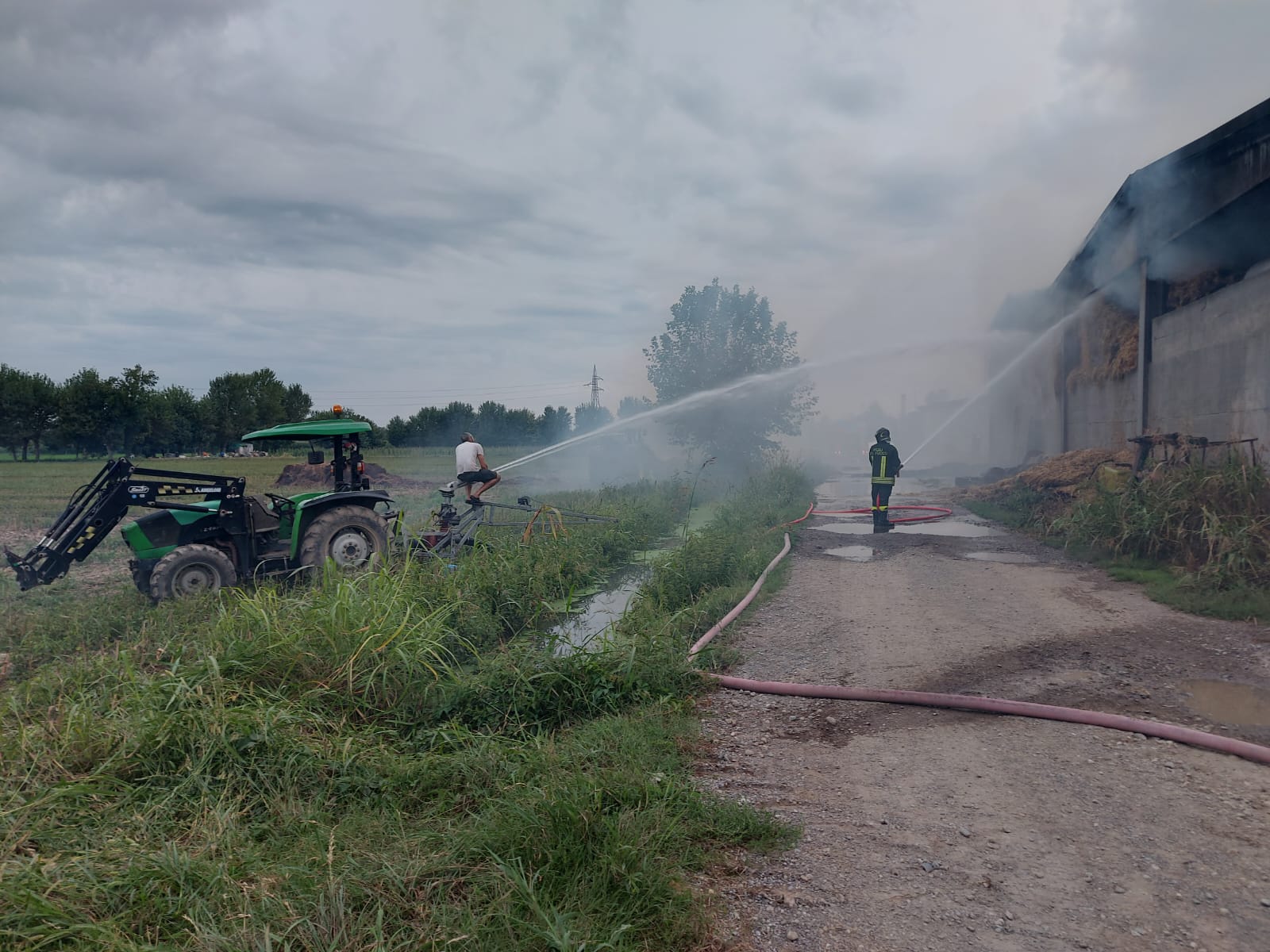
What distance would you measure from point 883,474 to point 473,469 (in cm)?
647

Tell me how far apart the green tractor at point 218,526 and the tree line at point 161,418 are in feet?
101

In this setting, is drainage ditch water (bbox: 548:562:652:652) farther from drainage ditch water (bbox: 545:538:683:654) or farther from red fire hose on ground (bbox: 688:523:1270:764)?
red fire hose on ground (bbox: 688:523:1270:764)

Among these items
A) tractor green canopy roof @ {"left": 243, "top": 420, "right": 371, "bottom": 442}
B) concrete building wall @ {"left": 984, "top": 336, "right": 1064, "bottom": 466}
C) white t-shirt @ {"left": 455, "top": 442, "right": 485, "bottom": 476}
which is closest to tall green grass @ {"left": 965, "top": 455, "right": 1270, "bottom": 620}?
white t-shirt @ {"left": 455, "top": 442, "right": 485, "bottom": 476}

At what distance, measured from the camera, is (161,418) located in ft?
153

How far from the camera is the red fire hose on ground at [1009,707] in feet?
13.4

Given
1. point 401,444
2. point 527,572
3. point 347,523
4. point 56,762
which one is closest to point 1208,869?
point 56,762

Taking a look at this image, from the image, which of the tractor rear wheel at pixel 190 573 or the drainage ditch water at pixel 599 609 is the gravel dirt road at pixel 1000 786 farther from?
the tractor rear wheel at pixel 190 573

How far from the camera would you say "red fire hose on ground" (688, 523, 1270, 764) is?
161 inches

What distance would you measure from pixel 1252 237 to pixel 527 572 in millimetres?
11982

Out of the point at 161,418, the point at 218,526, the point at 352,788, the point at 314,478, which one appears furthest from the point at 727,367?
the point at 161,418

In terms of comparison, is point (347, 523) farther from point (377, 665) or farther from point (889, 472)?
point (889, 472)

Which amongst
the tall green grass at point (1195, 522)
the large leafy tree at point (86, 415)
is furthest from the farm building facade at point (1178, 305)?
the large leafy tree at point (86, 415)

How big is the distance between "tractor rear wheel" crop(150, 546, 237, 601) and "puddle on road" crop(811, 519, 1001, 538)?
9186 millimetres

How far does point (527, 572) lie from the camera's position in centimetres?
867
